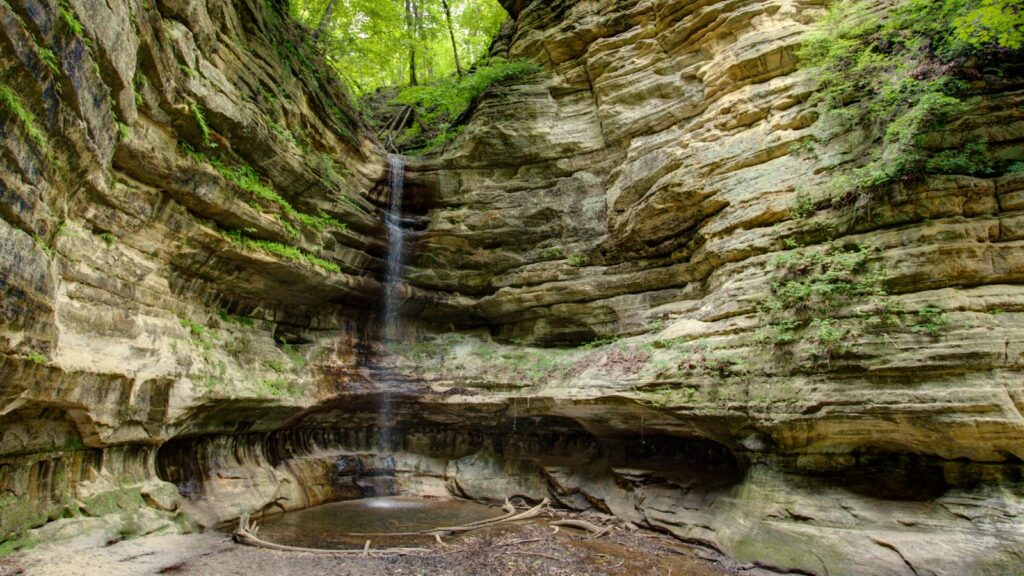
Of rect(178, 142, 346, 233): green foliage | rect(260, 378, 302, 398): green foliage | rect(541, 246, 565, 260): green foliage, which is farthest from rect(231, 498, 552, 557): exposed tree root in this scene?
rect(541, 246, 565, 260): green foliage

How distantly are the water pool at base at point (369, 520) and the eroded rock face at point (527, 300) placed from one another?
2.84 ft

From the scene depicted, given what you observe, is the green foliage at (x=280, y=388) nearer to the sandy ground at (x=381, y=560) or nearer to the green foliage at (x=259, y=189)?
the sandy ground at (x=381, y=560)

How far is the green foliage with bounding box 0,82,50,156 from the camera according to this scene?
506 cm

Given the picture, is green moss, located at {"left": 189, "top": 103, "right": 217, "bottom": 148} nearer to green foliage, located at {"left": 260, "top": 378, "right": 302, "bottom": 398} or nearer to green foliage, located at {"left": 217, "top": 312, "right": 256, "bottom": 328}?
green foliage, located at {"left": 217, "top": 312, "right": 256, "bottom": 328}

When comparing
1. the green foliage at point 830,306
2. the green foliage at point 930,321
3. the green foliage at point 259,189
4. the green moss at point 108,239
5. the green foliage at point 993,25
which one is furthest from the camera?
the green foliage at point 259,189

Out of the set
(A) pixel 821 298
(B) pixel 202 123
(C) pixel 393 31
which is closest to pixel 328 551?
(B) pixel 202 123

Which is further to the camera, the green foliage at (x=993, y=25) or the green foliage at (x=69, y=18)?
the green foliage at (x=993, y=25)

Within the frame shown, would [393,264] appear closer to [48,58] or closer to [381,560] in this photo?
[381,560]

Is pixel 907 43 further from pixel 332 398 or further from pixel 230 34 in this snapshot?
pixel 332 398

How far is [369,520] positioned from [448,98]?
13.5 metres

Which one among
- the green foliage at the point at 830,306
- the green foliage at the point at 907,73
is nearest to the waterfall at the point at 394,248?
the green foliage at the point at 830,306

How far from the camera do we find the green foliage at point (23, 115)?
5.06 meters

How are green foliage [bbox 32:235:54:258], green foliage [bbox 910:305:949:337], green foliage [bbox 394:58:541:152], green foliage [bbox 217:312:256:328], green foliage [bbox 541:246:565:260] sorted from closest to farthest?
green foliage [bbox 32:235:54:258]
green foliage [bbox 910:305:949:337]
green foliage [bbox 217:312:256:328]
green foliage [bbox 541:246:565:260]
green foliage [bbox 394:58:541:152]

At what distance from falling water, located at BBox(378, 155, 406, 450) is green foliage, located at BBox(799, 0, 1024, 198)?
11.1 m
